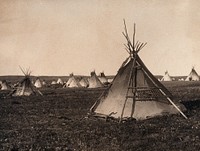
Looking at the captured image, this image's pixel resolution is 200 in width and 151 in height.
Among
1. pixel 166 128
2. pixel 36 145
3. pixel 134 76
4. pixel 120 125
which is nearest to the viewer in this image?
pixel 36 145

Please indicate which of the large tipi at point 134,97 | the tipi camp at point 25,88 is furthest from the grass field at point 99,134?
the tipi camp at point 25,88

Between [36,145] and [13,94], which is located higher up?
[13,94]

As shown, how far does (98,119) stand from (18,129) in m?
4.22

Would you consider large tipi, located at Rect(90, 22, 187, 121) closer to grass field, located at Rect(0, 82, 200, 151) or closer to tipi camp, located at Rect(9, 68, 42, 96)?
grass field, located at Rect(0, 82, 200, 151)

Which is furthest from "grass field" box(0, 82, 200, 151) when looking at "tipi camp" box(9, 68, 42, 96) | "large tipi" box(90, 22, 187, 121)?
"tipi camp" box(9, 68, 42, 96)

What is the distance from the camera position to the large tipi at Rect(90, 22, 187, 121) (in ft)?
57.9

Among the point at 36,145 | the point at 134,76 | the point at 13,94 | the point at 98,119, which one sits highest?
the point at 13,94

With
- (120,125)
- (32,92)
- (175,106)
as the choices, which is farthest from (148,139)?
(32,92)

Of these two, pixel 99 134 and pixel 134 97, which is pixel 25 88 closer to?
pixel 134 97

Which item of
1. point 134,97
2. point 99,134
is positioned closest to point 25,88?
point 134,97

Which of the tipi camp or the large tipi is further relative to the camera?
the tipi camp

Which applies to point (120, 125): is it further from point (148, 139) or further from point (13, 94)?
point (13, 94)

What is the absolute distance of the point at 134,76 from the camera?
18.8 m

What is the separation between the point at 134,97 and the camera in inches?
701
